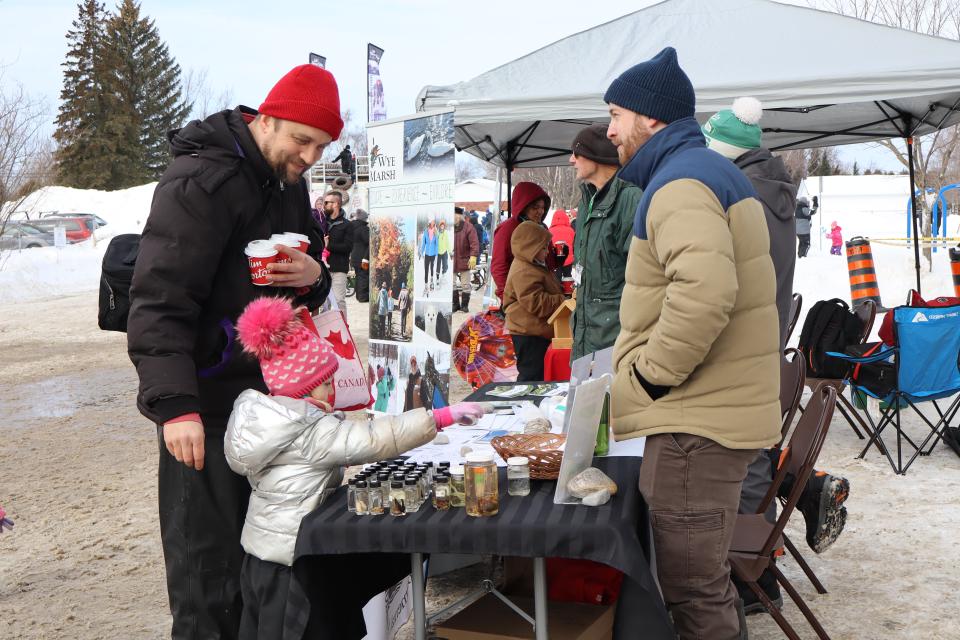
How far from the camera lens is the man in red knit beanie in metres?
2.31

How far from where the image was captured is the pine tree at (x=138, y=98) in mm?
46500

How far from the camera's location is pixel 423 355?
20.5 feet

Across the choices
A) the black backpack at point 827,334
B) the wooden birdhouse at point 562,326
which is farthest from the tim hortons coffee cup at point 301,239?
the black backpack at point 827,334

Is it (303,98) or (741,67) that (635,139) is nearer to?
(303,98)

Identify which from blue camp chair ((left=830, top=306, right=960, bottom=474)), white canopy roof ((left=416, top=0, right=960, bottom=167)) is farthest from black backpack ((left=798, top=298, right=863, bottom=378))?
white canopy roof ((left=416, top=0, right=960, bottom=167))

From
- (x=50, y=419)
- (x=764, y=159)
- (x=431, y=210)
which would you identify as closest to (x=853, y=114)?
(x=431, y=210)

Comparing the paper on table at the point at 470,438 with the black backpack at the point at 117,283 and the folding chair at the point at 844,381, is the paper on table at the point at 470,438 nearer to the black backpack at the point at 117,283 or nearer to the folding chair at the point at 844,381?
the black backpack at the point at 117,283

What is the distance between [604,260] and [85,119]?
47.5m

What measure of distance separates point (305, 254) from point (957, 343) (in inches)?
177

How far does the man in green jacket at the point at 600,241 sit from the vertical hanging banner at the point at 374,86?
8.12m

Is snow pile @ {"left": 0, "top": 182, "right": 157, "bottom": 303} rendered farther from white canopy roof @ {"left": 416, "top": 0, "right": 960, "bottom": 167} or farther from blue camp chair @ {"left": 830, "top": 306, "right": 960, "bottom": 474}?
blue camp chair @ {"left": 830, "top": 306, "right": 960, "bottom": 474}

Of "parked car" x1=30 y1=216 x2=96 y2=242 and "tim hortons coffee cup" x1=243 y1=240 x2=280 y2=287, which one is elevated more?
"tim hortons coffee cup" x1=243 y1=240 x2=280 y2=287

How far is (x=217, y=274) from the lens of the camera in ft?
8.00

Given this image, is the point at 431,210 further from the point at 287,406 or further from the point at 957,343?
the point at 287,406
